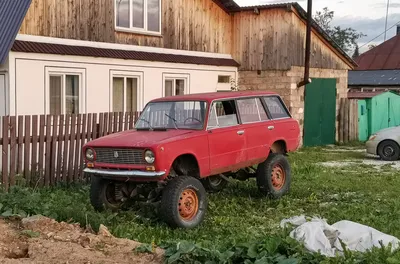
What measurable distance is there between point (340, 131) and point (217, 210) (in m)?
13.7

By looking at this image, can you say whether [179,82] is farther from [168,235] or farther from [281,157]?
[168,235]

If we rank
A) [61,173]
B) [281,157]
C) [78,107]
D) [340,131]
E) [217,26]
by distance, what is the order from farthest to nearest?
[340,131], [217,26], [78,107], [61,173], [281,157]

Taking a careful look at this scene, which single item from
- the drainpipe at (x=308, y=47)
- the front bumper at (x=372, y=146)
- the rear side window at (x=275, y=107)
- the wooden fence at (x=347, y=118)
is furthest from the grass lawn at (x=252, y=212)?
the wooden fence at (x=347, y=118)

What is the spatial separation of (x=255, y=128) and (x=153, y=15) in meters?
7.73

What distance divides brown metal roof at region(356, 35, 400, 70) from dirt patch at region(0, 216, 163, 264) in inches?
1271

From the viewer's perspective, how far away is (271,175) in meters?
10.2

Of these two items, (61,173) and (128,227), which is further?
(61,173)

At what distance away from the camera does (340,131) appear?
22.1 meters

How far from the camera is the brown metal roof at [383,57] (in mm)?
36625

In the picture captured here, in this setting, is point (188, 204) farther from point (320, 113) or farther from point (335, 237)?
point (320, 113)

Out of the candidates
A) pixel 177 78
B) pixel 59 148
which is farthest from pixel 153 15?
pixel 59 148

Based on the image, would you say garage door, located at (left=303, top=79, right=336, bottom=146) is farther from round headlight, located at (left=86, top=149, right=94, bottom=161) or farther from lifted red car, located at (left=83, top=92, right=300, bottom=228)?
round headlight, located at (left=86, top=149, right=94, bottom=161)

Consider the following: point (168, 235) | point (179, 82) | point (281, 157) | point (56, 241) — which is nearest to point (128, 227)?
point (168, 235)

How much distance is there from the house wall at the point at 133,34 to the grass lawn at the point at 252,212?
449cm
